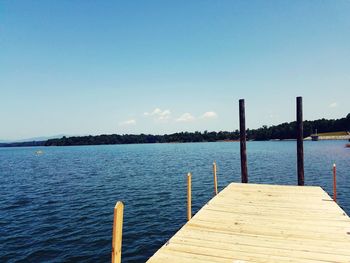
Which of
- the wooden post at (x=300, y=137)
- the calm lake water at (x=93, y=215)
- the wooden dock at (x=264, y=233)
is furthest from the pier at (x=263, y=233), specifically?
the calm lake water at (x=93, y=215)

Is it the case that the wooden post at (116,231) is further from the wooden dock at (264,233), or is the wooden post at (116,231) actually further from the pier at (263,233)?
the wooden dock at (264,233)

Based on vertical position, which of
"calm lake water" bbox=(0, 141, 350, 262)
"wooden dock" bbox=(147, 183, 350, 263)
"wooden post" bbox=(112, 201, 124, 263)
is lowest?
"calm lake water" bbox=(0, 141, 350, 262)

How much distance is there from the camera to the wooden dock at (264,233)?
223 inches

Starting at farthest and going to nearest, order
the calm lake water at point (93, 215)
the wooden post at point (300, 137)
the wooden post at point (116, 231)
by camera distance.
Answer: the wooden post at point (300, 137) < the calm lake water at point (93, 215) < the wooden post at point (116, 231)

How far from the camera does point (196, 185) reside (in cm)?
2439

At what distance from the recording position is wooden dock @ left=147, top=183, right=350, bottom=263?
223 inches

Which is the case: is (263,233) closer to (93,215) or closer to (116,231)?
(116,231)

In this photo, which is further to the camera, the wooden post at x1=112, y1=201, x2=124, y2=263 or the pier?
the pier

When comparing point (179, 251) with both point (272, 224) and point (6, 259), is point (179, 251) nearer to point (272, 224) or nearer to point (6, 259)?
point (272, 224)

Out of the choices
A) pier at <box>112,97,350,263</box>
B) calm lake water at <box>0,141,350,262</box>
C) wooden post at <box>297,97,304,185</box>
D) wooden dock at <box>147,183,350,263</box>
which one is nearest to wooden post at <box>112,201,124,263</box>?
pier at <box>112,97,350,263</box>

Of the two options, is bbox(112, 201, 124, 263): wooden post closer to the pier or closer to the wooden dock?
the pier

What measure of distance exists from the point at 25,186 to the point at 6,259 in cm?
2008

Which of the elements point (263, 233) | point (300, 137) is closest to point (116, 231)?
point (263, 233)

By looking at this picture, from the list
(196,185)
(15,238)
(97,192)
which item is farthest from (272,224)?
(97,192)
